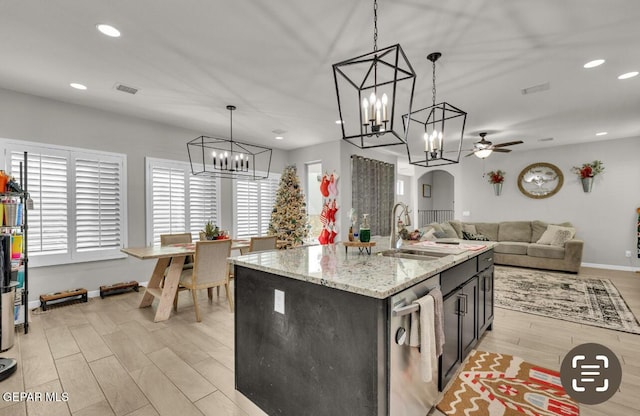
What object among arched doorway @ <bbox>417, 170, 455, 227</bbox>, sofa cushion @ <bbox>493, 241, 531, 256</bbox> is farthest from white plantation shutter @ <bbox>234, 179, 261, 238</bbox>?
arched doorway @ <bbox>417, 170, 455, 227</bbox>

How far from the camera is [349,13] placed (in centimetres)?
222

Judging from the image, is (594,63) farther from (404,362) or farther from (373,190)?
(373,190)

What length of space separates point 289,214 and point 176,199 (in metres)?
2.07

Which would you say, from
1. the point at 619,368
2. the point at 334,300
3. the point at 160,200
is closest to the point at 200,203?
the point at 160,200

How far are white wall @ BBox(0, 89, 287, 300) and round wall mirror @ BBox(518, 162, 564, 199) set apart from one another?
7.68 m

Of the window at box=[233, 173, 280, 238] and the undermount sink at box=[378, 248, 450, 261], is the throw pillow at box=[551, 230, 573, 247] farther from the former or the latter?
the window at box=[233, 173, 280, 238]

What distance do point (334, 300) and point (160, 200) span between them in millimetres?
4529

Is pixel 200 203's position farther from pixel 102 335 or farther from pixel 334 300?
pixel 334 300

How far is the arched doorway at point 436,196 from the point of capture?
12883mm

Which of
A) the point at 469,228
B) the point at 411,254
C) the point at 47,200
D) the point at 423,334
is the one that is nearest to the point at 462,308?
the point at 411,254

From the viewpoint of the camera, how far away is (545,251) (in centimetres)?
600

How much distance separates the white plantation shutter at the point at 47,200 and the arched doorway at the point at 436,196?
11.5 m

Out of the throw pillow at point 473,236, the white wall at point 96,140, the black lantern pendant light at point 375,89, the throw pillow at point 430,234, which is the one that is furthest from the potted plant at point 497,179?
the white wall at point 96,140

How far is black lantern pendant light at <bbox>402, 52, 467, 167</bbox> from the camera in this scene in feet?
8.64
